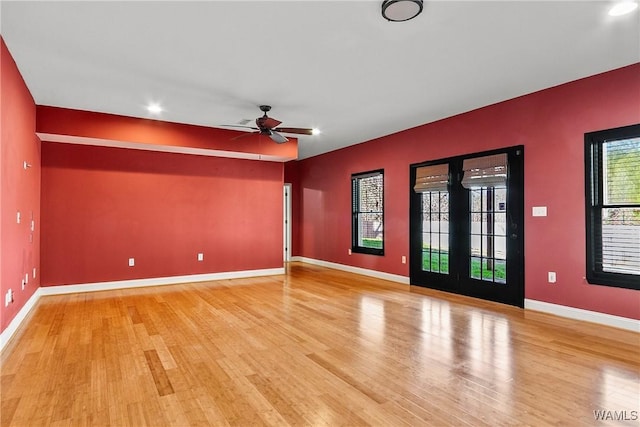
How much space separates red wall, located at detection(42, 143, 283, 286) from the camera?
5422 millimetres

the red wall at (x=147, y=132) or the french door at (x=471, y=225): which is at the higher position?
the red wall at (x=147, y=132)

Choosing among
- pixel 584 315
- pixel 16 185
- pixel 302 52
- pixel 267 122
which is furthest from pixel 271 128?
pixel 584 315

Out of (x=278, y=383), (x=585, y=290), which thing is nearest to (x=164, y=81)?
(x=278, y=383)

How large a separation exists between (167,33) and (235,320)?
297 cm

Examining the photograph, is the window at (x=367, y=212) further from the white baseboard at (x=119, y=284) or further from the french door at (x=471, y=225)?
the white baseboard at (x=119, y=284)

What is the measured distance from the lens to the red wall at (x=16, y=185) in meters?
3.20

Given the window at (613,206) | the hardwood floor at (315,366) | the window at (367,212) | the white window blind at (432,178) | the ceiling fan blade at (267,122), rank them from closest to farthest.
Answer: the hardwood floor at (315,366)
the window at (613,206)
the ceiling fan blade at (267,122)
the white window blind at (432,178)
the window at (367,212)

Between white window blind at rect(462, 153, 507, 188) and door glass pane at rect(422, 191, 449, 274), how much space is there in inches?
19.9

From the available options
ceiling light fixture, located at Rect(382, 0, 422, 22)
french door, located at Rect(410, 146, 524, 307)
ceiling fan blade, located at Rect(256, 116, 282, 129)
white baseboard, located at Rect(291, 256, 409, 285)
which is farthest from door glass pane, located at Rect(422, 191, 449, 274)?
ceiling light fixture, located at Rect(382, 0, 422, 22)

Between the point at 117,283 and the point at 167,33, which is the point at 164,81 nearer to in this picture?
the point at 167,33

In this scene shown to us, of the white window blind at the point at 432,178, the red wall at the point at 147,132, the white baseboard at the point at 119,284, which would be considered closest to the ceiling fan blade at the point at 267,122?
the red wall at the point at 147,132

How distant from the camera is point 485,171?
16.3 ft

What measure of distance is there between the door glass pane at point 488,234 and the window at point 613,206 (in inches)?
40.4

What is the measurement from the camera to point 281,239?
7402mm
